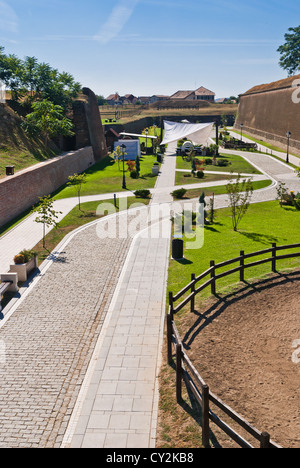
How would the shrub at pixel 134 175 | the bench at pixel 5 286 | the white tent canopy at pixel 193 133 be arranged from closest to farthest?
the bench at pixel 5 286, the shrub at pixel 134 175, the white tent canopy at pixel 193 133

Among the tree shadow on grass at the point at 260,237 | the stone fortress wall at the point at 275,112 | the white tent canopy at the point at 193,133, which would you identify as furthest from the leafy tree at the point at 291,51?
the tree shadow on grass at the point at 260,237

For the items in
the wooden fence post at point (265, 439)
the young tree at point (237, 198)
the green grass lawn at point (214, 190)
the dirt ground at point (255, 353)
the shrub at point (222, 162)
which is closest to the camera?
the wooden fence post at point (265, 439)

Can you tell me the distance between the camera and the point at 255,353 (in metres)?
9.76

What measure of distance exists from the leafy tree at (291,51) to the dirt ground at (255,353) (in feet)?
290

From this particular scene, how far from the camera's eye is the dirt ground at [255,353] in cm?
763

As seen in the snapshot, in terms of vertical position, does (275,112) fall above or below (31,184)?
above

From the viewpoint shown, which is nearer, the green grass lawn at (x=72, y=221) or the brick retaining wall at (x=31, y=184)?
the green grass lawn at (x=72, y=221)

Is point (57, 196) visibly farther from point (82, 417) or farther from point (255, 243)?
point (82, 417)

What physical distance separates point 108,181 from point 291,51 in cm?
7483

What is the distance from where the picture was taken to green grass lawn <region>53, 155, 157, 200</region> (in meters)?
29.6

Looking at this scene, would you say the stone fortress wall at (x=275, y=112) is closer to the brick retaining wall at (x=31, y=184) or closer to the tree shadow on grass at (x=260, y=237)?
the brick retaining wall at (x=31, y=184)

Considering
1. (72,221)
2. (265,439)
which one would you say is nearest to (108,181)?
(72,221)

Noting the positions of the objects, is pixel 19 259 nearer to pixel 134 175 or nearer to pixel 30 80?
pixel 134 175

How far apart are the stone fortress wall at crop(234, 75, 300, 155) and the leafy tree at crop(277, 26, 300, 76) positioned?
1927cm
